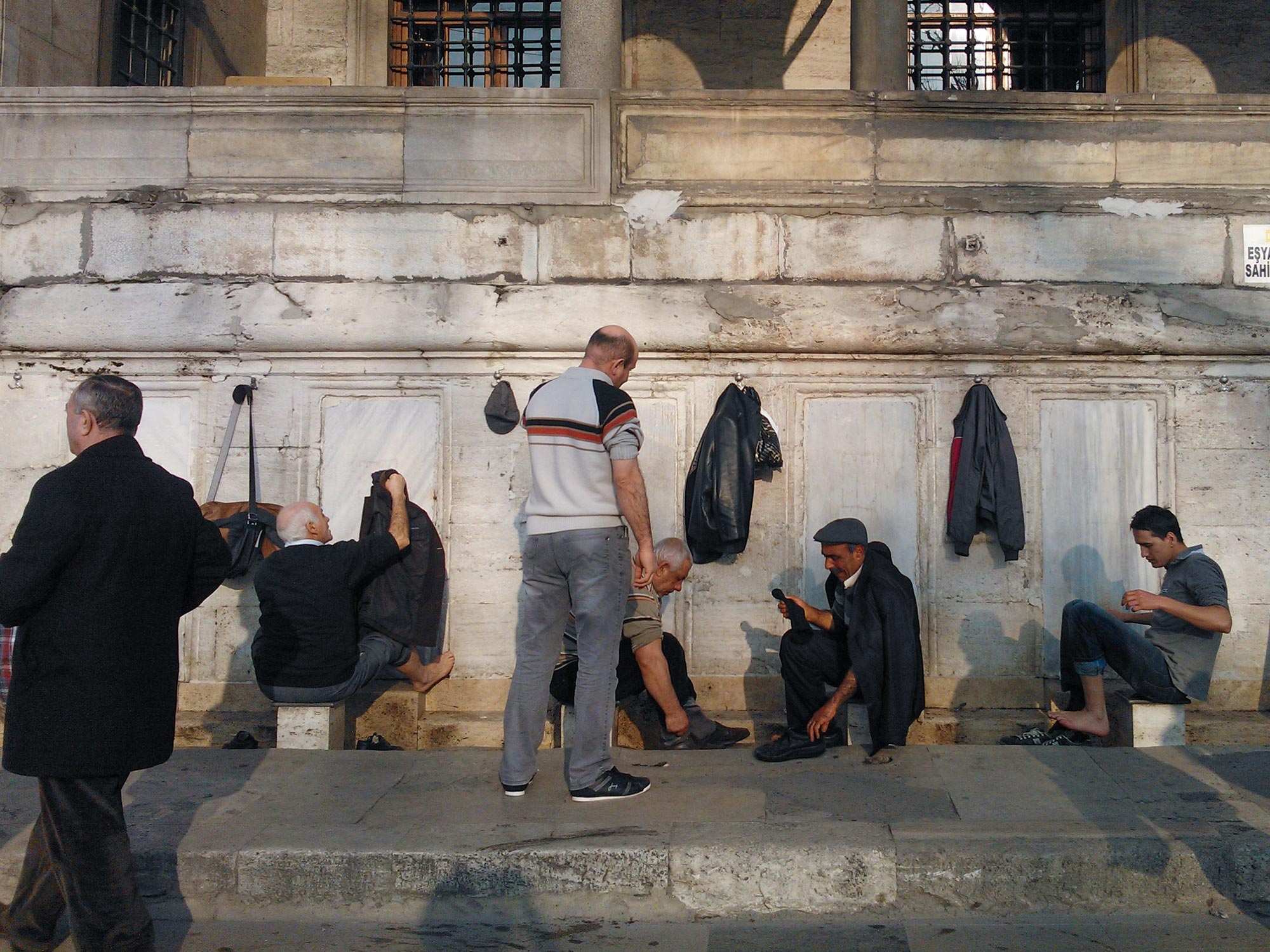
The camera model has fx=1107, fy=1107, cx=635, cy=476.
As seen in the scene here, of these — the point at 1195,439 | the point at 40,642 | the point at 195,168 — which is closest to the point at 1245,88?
the point at 1195,439

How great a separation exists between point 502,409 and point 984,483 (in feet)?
9.80

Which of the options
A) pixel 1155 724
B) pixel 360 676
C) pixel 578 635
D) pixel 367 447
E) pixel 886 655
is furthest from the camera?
pixel 367 447

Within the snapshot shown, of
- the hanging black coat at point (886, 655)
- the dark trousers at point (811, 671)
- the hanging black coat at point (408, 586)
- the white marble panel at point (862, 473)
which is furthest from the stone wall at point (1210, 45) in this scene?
the hanging black coat at point (408, 586)

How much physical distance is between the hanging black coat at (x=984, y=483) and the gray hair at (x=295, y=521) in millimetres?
3784

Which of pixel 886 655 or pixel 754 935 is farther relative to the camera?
pixel 886 655

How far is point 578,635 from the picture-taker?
4852 mm

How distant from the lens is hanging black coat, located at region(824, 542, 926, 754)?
557 centimetres

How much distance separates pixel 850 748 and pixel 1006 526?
183cm

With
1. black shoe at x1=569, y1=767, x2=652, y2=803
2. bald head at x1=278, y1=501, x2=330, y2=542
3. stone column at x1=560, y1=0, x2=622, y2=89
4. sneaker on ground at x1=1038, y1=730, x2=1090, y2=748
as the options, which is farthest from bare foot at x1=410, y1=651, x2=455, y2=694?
stone column at x1=560, y1=0, x2=622, y2=89

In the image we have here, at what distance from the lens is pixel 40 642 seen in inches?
139

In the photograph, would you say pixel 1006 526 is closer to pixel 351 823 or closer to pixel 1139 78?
pixel 351 823

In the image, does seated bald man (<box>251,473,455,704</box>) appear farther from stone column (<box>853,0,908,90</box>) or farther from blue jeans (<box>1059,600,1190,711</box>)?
stone column (<box>853,0,908,90</box>)

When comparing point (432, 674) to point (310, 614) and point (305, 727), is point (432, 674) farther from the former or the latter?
point (310, 614)

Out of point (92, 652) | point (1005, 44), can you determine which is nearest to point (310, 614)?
point (92, 652)
